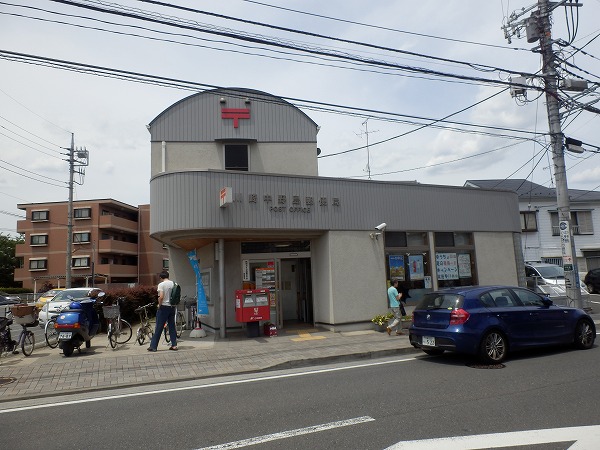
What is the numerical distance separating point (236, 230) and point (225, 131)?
5.72m

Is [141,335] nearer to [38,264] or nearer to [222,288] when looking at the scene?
[222,288]

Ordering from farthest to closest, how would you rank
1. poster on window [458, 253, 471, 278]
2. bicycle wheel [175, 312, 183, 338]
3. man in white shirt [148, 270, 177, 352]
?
poster on window [458, 253, 471, 278] → bicycle wheel [175, 312, 183, 338] → man in white shirt [148, 270, 177, 352]

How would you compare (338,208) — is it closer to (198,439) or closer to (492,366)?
(492,366)

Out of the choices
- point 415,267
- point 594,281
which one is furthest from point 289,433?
point 594,281

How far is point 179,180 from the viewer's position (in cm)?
1202

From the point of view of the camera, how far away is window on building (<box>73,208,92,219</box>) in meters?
46.3

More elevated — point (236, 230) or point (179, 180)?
point (179, 180)

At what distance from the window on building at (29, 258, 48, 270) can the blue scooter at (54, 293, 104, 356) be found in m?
42.0

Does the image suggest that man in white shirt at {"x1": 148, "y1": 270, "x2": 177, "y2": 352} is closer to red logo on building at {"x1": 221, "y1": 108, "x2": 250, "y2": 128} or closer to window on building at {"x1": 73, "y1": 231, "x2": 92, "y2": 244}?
red logo on building at {"x1": 221, "y1": 108, "x2": 250, "y2": 128}

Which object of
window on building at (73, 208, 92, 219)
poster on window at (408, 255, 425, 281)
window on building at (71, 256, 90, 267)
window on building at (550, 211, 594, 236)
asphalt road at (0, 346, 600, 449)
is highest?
window on building at (73, 208, 92, 219)

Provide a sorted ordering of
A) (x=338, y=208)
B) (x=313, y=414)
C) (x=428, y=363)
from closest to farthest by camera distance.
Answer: (x=313, y=414), (x=428, y=363), (x=338, y=208)

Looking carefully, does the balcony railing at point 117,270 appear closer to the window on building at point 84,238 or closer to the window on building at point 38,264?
the window on building at point 84,238

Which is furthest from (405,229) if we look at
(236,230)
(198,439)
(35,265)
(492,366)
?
(35,265)

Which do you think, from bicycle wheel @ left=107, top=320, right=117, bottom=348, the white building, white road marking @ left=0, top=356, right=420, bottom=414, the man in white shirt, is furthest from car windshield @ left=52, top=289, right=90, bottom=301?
the white building
